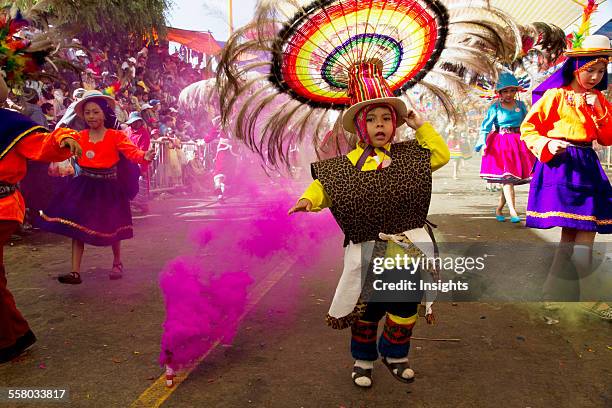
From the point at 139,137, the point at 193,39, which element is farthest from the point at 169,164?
the point at 193,39

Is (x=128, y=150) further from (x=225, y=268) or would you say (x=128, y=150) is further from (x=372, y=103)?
(x=372, y=103)

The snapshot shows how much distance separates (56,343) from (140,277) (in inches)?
66.3

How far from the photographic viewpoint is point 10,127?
3.21 metres

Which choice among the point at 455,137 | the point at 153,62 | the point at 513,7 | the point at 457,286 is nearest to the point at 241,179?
the point at 153,62

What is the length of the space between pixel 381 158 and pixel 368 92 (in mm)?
372

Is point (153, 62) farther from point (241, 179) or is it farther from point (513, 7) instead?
point (513, 7)

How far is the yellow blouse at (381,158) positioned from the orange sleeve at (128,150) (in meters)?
2.69

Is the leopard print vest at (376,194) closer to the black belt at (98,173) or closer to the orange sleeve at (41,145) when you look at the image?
the orange sleeve at (41,145)

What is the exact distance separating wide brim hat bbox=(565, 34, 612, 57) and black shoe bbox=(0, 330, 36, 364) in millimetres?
4412

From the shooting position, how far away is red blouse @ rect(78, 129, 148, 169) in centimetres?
490

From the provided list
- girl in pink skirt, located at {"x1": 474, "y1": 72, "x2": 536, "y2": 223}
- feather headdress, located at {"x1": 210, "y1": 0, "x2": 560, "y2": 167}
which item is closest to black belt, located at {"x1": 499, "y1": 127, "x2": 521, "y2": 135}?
girl in pink skirt, located at {"x1": 474, "y1": 72, "x2": 536, "y2": 223}

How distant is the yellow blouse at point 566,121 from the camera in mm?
3750

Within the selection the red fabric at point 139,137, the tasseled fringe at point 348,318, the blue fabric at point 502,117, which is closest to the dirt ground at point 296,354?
the tasseled fringe at point 348,318

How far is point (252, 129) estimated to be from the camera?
3441 mm
